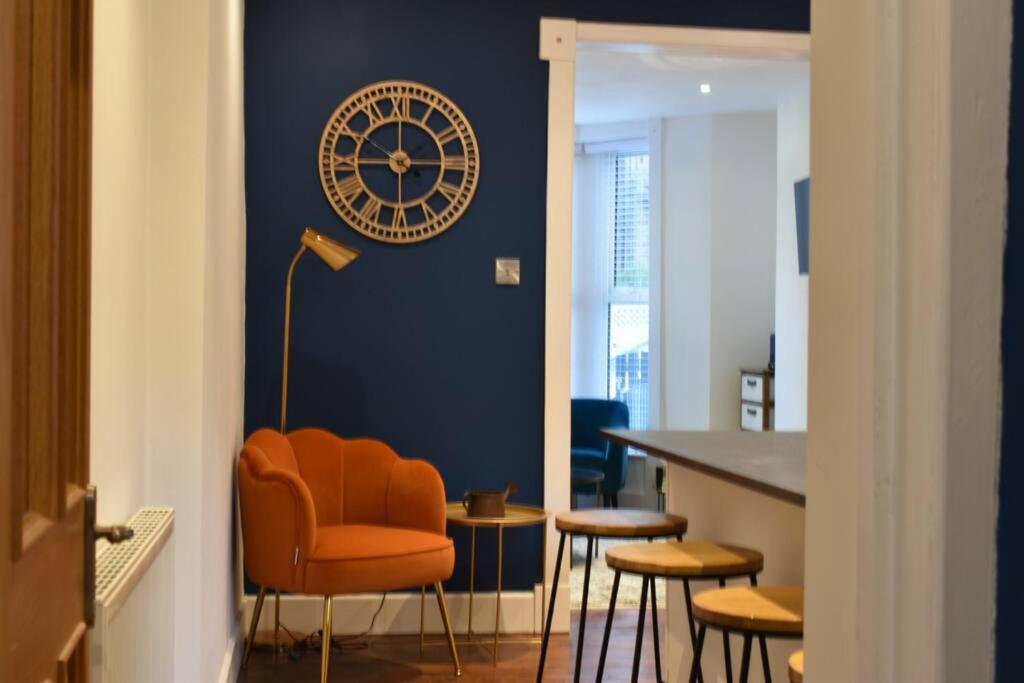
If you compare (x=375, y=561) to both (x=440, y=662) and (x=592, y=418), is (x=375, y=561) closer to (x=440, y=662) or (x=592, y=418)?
(x=440, y=662)

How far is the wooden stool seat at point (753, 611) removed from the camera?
1.95m

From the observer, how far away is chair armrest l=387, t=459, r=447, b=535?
4305 mm

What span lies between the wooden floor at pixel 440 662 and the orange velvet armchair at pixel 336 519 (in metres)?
0.12

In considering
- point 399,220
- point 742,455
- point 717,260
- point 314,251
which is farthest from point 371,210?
point 717,260

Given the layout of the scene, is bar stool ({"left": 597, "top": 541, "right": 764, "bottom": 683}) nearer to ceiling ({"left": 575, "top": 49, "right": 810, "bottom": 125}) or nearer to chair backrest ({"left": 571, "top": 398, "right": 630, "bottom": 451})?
ceiling ({"left": 575, "top": 49, "right": 810, "bottom": 125})

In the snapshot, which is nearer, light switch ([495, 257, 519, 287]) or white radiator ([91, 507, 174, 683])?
white radiator ([91, 507, 174, 683])

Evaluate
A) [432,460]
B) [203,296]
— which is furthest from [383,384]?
[203,296]

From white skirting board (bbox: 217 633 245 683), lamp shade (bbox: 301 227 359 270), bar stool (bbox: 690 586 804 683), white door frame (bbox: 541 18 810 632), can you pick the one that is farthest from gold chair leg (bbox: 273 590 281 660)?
bar stool (bbox: 690 586 804 683)

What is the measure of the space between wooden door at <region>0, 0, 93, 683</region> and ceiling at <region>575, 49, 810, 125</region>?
16.2 ft

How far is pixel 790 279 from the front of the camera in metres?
6.87

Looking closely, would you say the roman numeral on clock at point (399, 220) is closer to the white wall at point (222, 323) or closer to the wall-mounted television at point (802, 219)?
the white wall at point (222, 323)

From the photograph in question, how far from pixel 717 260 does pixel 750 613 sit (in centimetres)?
615

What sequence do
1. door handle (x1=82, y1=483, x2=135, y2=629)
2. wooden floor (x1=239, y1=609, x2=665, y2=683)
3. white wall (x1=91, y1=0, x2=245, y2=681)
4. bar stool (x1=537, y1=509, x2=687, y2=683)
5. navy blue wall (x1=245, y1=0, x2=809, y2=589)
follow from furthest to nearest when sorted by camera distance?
1. navy blue wall (x1=245, y1=0, x2=809, y2=589)
2. wooden floor (x1=239, y1=609, x2=665, y2=683)
3. bar stool (x1=537, y1=509, x2=687, y2=683)
4. white wall (x1=91, y1=0, x2=245, y2=681)
5. door handle (x1=82, y1=483, x2=135, y2=629)

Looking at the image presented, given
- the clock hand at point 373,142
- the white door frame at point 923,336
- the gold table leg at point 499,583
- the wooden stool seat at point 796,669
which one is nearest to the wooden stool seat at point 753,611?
the wooden stool seat at point 796,669
